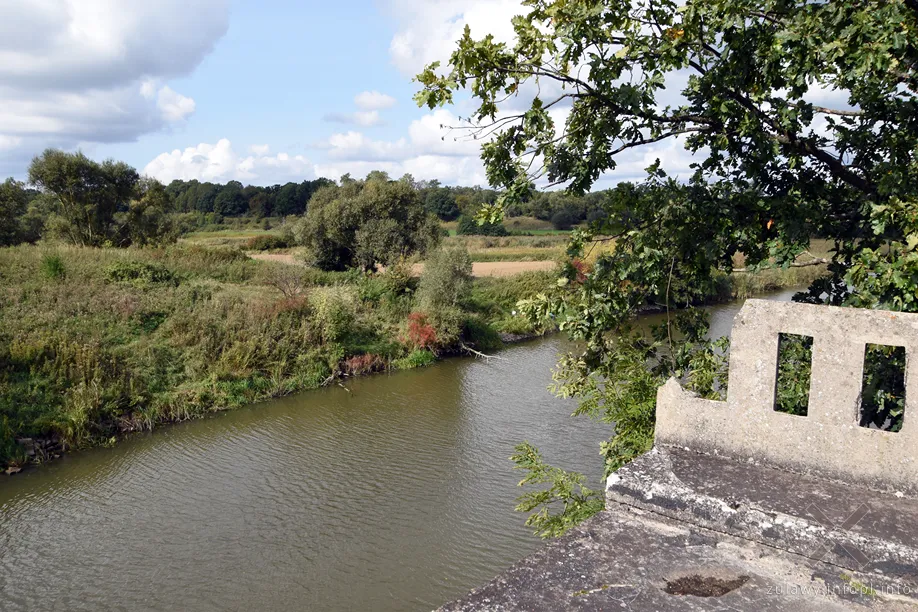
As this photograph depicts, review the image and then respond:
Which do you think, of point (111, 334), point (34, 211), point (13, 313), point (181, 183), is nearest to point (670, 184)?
point (111, 334)

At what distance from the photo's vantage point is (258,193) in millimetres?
70938

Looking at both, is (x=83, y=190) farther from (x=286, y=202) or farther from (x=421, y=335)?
(x=286, y=202)

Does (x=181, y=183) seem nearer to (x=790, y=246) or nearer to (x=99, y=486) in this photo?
(x=99, y=486)

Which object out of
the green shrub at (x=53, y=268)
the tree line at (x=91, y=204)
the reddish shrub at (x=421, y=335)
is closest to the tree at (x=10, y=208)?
the tree line at (x=91, y=204)

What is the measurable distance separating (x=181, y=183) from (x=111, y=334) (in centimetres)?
7354

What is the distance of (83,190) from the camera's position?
1049 inches

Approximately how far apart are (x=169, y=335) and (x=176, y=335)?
297 millimetres

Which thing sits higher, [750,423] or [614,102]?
[614,102]

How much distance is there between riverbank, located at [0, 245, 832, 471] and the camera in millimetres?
14188

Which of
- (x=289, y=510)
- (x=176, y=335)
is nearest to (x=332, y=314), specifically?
(x=176, y=335)

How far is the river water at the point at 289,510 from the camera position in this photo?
8766mm

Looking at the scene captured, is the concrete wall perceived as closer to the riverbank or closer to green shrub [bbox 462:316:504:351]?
the riverbank

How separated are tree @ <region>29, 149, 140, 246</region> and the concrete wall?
28.0 m

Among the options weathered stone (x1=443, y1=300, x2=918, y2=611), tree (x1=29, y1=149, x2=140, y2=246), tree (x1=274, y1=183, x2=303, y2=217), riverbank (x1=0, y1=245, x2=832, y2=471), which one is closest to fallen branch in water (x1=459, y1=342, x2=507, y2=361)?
riverbank (x1=0, y1=245, x2=832, y2=471)
